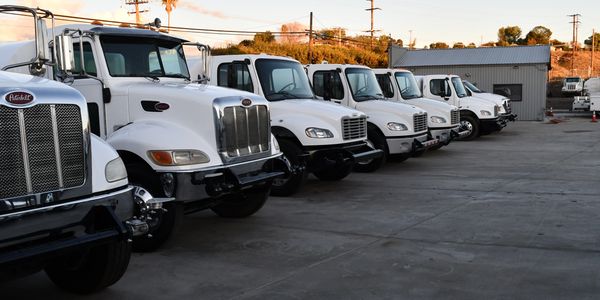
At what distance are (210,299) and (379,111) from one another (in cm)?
835

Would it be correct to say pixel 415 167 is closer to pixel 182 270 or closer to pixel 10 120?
pixel 182 270

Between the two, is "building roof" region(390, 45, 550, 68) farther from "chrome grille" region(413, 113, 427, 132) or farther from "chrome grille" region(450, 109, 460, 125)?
"chrome grille" region(413, 113, 427, 132)

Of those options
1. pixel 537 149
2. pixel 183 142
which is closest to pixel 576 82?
pixel 537 149

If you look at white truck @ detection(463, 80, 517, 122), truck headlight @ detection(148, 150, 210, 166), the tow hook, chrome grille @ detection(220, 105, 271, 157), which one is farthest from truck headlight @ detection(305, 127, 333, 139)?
white truck @ detection(463, 80, 517, 122)

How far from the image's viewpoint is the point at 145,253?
6.46 meters

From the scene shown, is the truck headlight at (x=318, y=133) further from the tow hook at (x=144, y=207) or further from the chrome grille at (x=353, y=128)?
the tow hook at (x=144, y=207)

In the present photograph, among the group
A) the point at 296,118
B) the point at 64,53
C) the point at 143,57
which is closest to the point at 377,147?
the point at 296,118

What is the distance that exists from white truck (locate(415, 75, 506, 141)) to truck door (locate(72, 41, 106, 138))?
1418 cm

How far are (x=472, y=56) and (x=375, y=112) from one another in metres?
23.7

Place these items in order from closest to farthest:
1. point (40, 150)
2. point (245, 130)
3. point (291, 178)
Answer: point (40, 150), point (245, 130), point (291, 178)

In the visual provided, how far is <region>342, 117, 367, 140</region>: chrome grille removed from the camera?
10086 millimetres

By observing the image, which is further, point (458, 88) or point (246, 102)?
point (458, 88)

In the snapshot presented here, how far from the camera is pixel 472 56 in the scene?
34406mm

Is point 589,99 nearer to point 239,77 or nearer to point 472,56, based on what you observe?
point 472,56
